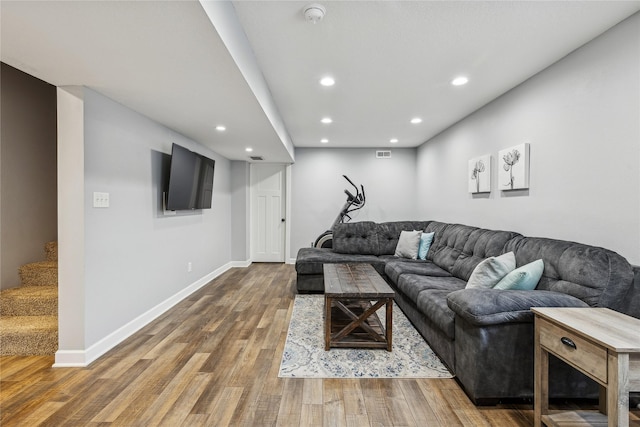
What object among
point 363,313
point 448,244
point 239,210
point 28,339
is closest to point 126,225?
point 28,339

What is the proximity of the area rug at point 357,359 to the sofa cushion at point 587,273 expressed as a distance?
3.26 feet

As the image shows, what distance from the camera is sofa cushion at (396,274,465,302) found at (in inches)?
108

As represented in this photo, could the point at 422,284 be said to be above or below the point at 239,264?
above

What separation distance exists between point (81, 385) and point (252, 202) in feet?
14.3

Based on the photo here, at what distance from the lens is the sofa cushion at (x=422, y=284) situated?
2.74 metres

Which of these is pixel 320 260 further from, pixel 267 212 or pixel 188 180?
pixel 267 212

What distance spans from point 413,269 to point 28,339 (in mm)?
3598

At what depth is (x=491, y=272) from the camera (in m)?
2.27

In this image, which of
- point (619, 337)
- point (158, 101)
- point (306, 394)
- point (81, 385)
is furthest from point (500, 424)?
point (158, 101)

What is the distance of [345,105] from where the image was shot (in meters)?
3.53

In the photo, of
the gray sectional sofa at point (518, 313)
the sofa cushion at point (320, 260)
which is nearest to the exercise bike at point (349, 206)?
the sofa cushion at point (320, 260)

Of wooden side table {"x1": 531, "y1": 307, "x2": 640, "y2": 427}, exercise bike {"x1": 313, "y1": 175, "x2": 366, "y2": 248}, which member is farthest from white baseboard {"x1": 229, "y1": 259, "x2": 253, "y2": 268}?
wooden side table {"x1": 531, "y1": 307, "x2": 640, "y2": 427}

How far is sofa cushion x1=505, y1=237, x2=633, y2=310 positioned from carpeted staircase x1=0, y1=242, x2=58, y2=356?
381 cm

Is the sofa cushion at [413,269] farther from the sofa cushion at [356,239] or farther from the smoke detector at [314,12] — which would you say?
the smoke detector at [314,12]
